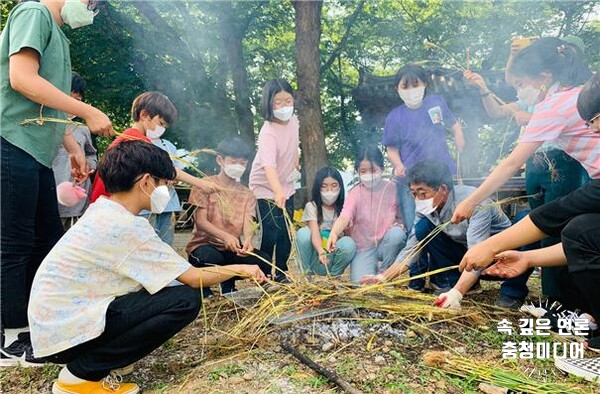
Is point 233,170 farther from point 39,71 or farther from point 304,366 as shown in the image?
point 304,366

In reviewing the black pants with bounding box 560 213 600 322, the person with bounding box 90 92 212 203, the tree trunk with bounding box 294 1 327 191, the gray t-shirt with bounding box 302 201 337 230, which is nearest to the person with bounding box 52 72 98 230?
the person with bounding box 90 92 212 203

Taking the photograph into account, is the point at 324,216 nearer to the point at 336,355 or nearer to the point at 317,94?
the point at 336,355

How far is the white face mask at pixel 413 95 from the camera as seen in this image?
4.20 m

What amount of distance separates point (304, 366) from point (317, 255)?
66.1 inches

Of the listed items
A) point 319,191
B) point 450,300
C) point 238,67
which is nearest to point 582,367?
point 450,300

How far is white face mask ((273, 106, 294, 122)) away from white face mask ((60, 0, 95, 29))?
1.74 m

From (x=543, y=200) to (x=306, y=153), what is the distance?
629cm

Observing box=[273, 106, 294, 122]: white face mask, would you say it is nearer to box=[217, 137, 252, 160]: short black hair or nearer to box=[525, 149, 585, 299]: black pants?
box=[217, 137, 252, 160]: short black hair

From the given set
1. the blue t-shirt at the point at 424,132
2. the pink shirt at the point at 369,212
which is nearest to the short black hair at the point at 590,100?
the blue t-shirt at the point at 424,132

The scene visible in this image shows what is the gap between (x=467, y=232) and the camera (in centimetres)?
341

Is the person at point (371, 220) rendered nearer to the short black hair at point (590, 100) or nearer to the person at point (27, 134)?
the short black hair at point (590, 100)

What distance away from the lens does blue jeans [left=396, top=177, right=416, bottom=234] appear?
4102mm

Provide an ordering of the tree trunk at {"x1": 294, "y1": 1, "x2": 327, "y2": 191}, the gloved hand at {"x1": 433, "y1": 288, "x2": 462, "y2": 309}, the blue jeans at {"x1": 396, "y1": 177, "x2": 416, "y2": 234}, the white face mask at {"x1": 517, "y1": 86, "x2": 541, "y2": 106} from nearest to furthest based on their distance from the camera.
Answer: the gloved hand at {"x1": 433, "y1": 288, "x2": 462, "y2": 309}, the white face mask at {"x1": 517, "y1": 86, "x2": 541, "y2": 106}, the blue jeans at {"x1": 396, "y1": 177, "x2": 416, "y2": 234}, the tree trunk at {"x1": 294, "y1": 1, "x2": 327, "y2": 191}

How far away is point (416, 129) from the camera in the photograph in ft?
13.9
